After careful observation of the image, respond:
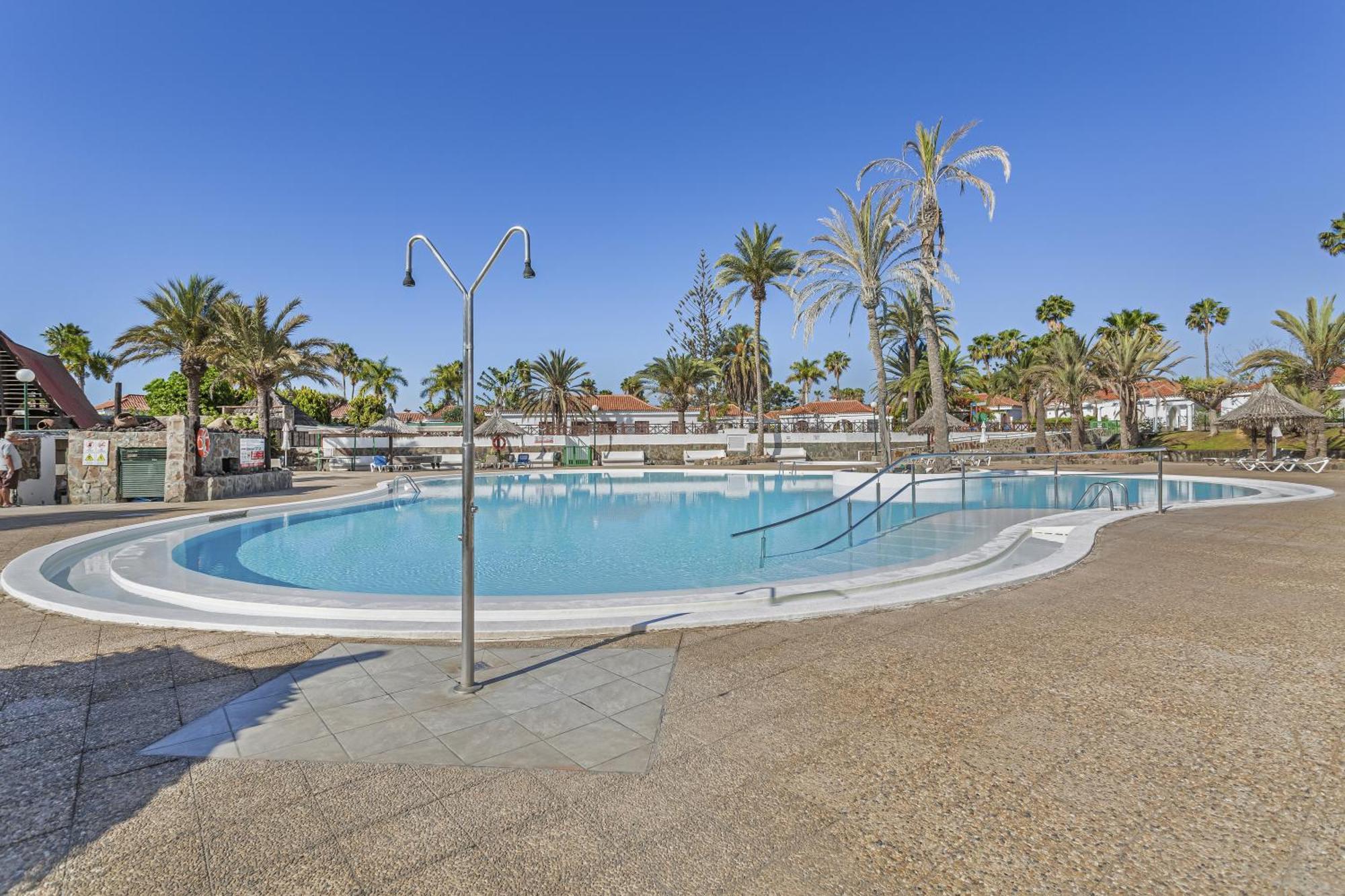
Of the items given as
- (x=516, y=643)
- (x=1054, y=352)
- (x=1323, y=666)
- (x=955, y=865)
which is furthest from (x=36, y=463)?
(x=1054, y=352)

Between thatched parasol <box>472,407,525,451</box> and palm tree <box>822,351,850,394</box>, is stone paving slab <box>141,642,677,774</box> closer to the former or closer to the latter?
thatched parasol <box>472,407,525,451</box>

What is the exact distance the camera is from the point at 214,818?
8.71 feet

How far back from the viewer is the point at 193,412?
25.4 metres

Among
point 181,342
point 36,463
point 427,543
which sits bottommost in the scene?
point 427,543

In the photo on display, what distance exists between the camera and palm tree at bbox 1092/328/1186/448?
1300 inches

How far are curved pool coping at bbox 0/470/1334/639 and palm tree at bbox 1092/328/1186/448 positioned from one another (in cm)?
3172

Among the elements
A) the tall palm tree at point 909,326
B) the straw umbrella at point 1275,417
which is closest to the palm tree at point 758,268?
the tall palm tree at point 909,326

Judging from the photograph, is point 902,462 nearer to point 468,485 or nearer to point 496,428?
point 468,485

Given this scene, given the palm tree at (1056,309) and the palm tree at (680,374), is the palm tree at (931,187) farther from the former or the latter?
the palm tree at (1056,309)

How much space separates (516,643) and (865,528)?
9135 millimetres

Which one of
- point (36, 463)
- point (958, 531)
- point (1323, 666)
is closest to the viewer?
point (1323, 666)

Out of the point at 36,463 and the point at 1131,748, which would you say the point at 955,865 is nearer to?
the point at 1131,748

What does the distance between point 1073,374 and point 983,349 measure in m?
28.4

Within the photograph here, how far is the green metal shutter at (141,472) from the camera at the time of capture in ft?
54.5
